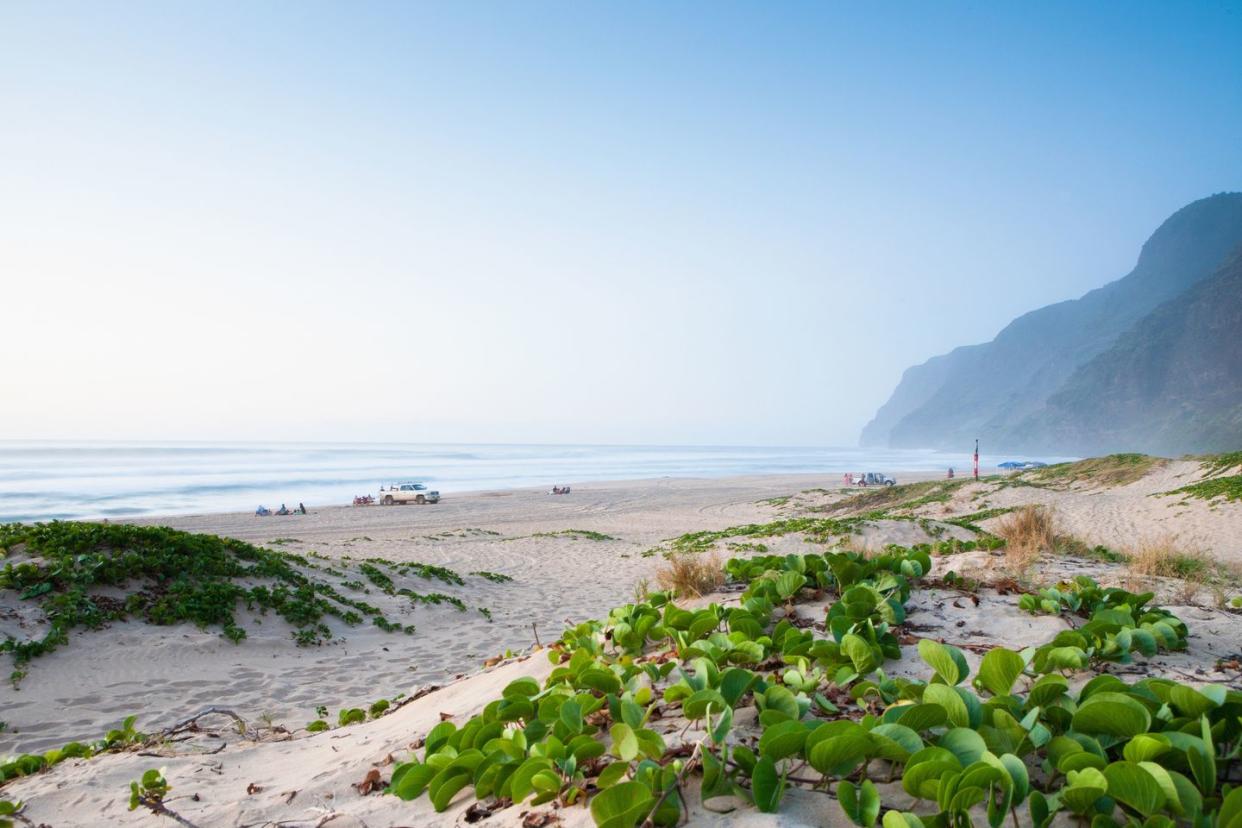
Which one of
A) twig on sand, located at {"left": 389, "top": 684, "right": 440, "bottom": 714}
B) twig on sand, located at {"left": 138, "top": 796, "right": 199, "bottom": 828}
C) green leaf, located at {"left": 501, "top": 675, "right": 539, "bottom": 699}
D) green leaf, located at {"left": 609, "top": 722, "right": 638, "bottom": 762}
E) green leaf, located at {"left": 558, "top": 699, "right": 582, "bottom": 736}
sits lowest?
twig on sand, located at {"left": 389, "top": 684, "right": 440, "bottom": 714}

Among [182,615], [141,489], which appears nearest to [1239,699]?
[182,615]

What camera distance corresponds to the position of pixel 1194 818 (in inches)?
57.9

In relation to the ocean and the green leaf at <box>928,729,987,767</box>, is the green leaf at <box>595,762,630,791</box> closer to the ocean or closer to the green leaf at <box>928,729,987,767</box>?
the green leaf at <box>928,729,987,767</box>

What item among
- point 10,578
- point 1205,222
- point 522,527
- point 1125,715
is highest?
point 1205,222

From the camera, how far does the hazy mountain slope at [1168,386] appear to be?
8050cm

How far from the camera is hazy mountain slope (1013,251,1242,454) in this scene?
264 feet

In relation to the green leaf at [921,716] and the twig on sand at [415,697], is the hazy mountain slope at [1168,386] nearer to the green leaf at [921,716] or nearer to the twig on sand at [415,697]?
the twig on sand at [415,697]

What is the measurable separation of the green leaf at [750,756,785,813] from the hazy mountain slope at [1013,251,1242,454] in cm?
8804

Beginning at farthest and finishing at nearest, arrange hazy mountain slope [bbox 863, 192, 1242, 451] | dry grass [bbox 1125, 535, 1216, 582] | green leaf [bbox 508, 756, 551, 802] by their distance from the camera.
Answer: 1. hazy mountain slope [bbox 863, 192, 1242, 451]
2. dry grass [bbox 1125, 535, 1216, 582]
3. green leaf [bbox 508, 756, 551, 802]

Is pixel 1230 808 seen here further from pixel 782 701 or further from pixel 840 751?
pixel 782 701

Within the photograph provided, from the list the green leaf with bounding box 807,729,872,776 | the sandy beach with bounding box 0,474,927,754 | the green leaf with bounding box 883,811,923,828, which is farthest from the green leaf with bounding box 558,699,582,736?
the sandy beach with bounding box 0,474,927,754

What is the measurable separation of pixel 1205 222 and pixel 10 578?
20926 cm

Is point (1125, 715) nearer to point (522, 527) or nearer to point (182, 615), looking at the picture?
point (182, 615)

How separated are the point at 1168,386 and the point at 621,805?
4640 inches
